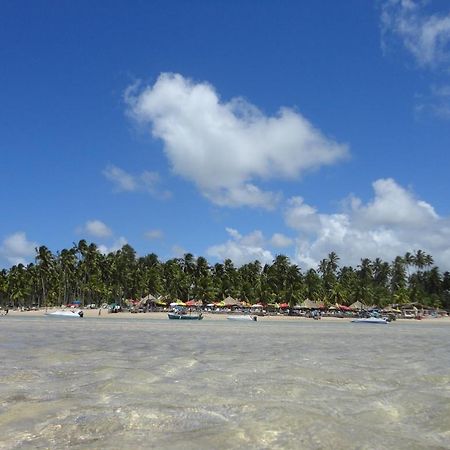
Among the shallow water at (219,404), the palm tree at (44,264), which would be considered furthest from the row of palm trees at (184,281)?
the shallow water at (219,404)

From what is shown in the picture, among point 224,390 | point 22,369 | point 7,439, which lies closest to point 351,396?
point 224,390

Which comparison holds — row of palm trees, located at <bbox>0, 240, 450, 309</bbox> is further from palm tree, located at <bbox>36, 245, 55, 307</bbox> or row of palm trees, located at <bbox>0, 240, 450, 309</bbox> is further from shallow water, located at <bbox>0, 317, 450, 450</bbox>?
shallow water, located at <bbox>0, 317, 450, 450</bbox>

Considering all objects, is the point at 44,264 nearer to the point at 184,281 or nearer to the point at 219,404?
the point at 184,281

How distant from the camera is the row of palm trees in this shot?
146 metres

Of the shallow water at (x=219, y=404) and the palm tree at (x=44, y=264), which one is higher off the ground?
the palm tree at (x=44, y=264)

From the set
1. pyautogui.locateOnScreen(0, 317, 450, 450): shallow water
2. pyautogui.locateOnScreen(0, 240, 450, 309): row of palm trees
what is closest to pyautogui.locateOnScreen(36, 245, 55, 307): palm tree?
pyautogui.locateOnScreen(0, 240, 450, 309): row of palm trees

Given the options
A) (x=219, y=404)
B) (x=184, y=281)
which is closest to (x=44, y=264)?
(x=184, y=281)

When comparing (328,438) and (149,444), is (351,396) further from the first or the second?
(149,444)

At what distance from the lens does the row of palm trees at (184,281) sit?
479ft

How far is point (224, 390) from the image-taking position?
1488 cm

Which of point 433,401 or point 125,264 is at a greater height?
point 125,264

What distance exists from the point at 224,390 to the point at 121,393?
2.92 metres

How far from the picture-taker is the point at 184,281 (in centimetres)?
14388

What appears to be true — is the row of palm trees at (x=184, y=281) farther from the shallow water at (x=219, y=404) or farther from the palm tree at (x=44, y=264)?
the shallow water at (x=219, y=404)
